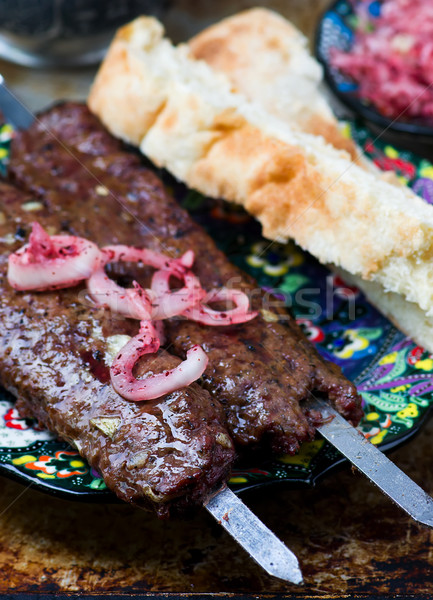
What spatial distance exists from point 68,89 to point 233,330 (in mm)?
3862

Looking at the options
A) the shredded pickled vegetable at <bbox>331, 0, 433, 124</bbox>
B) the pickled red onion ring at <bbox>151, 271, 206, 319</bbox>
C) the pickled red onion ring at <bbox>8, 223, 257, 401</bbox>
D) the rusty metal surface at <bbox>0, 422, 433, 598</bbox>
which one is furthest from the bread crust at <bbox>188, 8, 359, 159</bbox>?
the rusty metal surface at <bbox>0, 422, 433, 598</bbox>

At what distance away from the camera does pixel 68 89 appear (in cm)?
605

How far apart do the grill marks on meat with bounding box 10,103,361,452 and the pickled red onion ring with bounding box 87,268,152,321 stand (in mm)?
199

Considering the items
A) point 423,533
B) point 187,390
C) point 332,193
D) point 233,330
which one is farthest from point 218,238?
point 423,533

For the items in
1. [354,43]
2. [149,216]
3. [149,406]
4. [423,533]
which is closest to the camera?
[149,406]

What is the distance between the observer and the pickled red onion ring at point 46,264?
3.19m

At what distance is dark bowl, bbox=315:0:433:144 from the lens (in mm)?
4895

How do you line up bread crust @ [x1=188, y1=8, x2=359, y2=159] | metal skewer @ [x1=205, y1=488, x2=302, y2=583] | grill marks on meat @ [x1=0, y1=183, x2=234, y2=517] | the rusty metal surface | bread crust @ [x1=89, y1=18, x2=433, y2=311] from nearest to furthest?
metal skewer @ [x1=205, y1=488, x2=302, y2=583] < grill marks on meat @ [x1=0, y1=183, x2=234, y2=517] < the rusty metal surface < bread crust @ [x1=89, y1=18, x2=433, y2=311] < bread crust @ [x1=188, y1=8, x2=359, y2=159]

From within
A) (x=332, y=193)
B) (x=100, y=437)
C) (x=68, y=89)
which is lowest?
(x=68, y=89)

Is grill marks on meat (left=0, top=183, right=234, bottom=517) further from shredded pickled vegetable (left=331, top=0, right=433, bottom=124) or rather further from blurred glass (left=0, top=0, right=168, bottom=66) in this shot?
shredded pickled vegetable (left=331, top=0, right=433, bottom=124)

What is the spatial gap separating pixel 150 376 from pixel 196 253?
3.58 ft

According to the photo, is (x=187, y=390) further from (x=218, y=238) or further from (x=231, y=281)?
(x=218, y=238)

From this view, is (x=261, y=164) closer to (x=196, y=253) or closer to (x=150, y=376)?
(x=196, y=253)

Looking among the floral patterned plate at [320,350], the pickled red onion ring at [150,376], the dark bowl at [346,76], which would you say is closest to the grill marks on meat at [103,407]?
the pickled red onion ring at [150,376]
